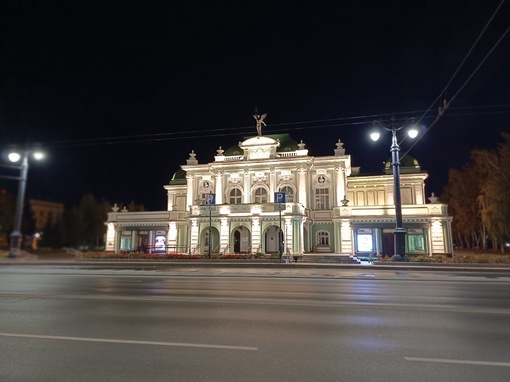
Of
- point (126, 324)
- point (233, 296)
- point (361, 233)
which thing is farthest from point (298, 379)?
point (361, 233)

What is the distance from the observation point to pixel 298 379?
4398 millimetres

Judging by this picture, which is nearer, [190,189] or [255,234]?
[255,234]

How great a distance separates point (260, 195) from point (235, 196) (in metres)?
3.23

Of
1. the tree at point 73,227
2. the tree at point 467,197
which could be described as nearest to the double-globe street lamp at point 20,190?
the tree at point 73,227

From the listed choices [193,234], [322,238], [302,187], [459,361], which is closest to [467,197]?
[322,238]

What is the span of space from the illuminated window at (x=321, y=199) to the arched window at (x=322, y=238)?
295 centimetres

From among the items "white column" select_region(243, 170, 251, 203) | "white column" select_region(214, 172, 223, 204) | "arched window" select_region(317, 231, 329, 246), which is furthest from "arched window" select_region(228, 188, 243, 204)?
"arched window" select_region(317, 231, 329, 246)

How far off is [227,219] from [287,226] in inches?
262

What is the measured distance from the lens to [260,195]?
41625 millimetres

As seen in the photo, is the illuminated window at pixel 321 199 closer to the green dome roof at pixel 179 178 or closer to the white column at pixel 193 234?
the white column at pixel 193 234

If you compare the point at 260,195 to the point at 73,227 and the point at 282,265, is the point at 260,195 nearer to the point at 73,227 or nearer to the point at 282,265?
the point at 282,265

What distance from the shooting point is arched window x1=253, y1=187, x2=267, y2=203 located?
41.3 m

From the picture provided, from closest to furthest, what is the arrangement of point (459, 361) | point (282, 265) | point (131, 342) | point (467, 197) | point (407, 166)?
point (459, 361)
point (131, 342)
point (282, 265)
point (407, 166)
point (467, 197)

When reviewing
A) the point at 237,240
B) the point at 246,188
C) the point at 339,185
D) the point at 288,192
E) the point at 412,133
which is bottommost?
the point at 237,240
